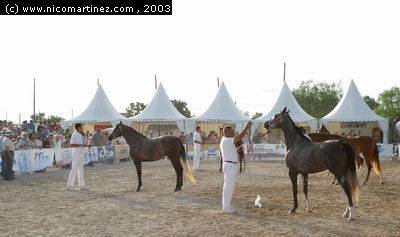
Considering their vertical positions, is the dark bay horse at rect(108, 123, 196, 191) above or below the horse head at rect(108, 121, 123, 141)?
below

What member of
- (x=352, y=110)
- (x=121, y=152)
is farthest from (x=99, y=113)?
(x=352, y=110)

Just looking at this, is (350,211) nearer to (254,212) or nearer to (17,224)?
(254,212)

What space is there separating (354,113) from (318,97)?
53.6 m

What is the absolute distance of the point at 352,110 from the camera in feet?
124

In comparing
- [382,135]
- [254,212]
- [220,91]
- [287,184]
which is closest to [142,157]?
[287,184]

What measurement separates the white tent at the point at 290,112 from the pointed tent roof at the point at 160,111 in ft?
20.0

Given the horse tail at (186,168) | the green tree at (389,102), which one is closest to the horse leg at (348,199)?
the horse tail at (186,168)

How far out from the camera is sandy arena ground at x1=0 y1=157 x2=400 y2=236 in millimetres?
→ 8922

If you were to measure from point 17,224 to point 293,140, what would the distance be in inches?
233

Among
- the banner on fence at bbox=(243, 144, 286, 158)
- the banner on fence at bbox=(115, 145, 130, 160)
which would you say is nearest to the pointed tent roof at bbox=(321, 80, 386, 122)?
the banner on fence at bbox=(243, 144, 286, 158)

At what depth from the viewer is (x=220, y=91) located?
127 ft

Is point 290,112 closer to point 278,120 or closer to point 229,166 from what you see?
point 278,120

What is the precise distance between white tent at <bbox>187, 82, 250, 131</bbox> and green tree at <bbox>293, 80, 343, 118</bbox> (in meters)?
53.6

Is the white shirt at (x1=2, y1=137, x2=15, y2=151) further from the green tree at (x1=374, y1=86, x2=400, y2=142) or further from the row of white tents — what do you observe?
the green tree at (x1=374, y1=86, x2=400, y2=142)
